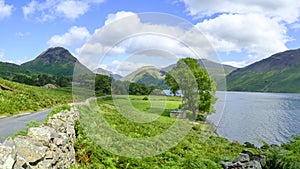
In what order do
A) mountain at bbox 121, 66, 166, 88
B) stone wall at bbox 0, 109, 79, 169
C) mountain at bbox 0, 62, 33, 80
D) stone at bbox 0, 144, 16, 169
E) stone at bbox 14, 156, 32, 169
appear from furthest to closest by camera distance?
mountain at bbox 0, 62, 33, 80 → mountain at bbox 121, 66, 166, 88 → stone at bbox 14, 156, 32, 169 → stone wall at bbox 0, 109, 79, 169 → stone at bbox 0, 144, 16, 169

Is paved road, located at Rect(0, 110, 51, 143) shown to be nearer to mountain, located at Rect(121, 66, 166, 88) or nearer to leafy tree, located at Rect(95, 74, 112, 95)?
leafy tree, located at Rect(95, 74, 112, 95)

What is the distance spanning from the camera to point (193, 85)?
99.1 ft

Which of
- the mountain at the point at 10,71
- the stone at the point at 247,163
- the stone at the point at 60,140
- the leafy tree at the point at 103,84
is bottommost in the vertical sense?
the stone at the point at 247,163

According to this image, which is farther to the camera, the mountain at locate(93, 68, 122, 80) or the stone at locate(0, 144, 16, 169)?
the mountain at locate(93, 68, 122, 80)

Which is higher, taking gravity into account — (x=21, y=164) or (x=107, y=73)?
(x=107, y=73)

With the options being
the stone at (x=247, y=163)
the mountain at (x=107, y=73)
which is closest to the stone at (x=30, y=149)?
the mountain at (x=107, y=73)

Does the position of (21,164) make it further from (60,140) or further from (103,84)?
(103,84)

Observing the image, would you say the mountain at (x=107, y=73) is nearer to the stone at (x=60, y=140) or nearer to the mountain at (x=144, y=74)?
the mountain at (x=144, y=74)

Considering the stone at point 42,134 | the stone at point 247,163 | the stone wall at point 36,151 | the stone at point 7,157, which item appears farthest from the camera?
the stone at point 247,163

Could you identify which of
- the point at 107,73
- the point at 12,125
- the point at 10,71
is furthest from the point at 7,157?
the point at 10,71

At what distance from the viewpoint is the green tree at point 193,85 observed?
25.2 metres

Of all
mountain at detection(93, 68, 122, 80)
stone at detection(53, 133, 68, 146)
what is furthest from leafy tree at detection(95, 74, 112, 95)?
stone at detection(53, 133, 68, 146)

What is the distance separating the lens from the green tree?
82.8 feet

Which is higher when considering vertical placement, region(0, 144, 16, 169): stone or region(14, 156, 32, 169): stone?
region(0, 144, 16, 169): stone
